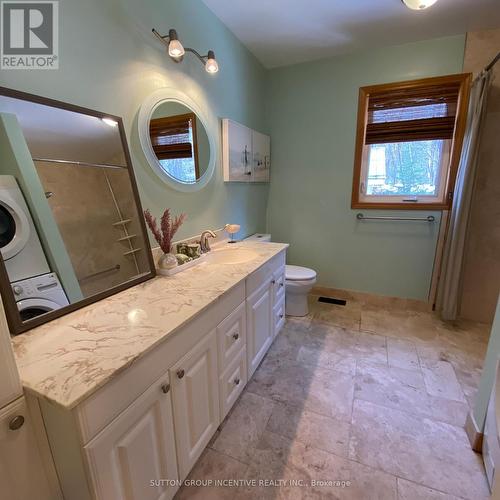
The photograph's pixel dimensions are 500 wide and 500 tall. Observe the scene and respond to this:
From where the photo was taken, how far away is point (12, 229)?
968 millimetres

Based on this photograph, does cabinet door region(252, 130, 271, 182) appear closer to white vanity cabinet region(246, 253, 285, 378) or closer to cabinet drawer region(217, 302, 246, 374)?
white vanity cabinet region(246, 253, 285, 378)

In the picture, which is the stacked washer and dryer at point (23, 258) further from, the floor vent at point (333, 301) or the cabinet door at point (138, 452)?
the floor vent at point (333, 301)

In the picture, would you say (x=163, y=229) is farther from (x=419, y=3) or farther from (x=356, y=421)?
(x=419, y=3)

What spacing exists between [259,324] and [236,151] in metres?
1.41

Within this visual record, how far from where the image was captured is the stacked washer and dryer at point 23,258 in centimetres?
95

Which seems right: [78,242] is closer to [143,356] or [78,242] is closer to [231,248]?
[143,356]

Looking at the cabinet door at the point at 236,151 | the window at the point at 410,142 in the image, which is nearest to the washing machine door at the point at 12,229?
the cabinet door at the point at 236,151

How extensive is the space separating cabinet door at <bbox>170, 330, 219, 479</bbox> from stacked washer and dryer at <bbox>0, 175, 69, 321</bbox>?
548mm

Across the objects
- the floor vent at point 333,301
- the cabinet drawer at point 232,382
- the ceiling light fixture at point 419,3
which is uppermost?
the ceiling light fixture at point 419,3

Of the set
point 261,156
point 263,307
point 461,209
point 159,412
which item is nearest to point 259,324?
point 263,307

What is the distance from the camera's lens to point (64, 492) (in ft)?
2.68

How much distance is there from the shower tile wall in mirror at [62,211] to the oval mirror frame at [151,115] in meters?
0.15

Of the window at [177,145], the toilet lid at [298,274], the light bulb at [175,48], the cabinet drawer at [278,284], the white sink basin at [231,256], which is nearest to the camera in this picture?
the light bulb at [175,48]

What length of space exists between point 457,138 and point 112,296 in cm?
290
